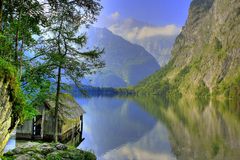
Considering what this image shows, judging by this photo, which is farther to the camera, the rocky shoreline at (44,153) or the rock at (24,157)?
the rocky shoreline at (44,153)

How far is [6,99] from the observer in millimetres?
11555

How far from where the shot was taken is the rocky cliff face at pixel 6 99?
437 inches

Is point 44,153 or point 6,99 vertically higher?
point 6,99

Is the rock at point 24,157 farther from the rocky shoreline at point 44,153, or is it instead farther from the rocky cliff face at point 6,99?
the rocky cliff face at point 6,99

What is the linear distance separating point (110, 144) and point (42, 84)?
36.5m

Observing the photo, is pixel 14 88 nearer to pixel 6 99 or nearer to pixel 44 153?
pixel 6 99

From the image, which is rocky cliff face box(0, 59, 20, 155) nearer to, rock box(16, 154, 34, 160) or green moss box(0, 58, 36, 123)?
green moss box(0, 58, 36, 123)

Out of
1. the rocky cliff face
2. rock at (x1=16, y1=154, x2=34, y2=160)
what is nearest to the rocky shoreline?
rock at (x1=16, y1=154, x2=34, y2=160)

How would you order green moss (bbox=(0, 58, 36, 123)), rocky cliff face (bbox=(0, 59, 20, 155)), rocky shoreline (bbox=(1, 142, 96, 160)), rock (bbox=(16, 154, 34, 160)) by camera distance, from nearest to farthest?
rocky cliff face (bbox=(0, 59, 20, 155))
green moss (bbox=(0, 58, 36, 123))
rock (bbox=(16, 154, 34, 160))
rocky shoreline (bbox=(1, 142, 96, 160))

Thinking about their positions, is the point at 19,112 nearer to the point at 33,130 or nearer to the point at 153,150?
the point at 33,130

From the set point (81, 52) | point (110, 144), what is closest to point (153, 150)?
point (110, 144)

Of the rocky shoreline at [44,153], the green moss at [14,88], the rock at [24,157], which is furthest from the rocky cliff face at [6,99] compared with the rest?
the rocky shoreline at [44,153]

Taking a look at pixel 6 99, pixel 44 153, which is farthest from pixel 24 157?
pixel 6 99

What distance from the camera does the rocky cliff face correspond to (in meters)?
11.1
